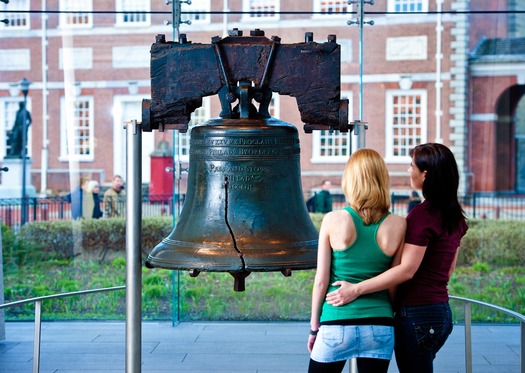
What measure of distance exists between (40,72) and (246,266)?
6527 mm

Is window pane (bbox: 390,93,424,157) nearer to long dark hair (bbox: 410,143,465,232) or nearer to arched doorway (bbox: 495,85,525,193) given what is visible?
arched doorway (bbox: 495,85,525,193)

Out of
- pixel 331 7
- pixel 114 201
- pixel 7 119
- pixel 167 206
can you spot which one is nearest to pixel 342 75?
pixel 331 7

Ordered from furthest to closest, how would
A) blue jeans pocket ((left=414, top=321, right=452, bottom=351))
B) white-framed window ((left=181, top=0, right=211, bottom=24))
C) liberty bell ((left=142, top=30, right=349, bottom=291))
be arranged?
white-framed window ((left=181, top=0, right=211, bottom=24)), liberty bell ((left=142, top=30, right=349, bottom=291)), blue jeans pocket ((left=414, top=321, right=452, bottom=351))

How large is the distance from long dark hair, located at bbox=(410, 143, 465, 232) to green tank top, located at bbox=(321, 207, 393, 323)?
22 centimetres

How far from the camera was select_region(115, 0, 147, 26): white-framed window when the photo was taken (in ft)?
31.2

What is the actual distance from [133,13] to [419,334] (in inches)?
266

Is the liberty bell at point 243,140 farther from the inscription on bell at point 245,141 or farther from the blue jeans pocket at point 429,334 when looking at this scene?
the blue jeans pocket at point 429,334

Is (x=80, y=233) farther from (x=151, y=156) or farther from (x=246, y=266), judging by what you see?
(x=246, y=266)

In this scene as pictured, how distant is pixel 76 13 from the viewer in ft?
31.4

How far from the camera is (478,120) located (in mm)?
9508

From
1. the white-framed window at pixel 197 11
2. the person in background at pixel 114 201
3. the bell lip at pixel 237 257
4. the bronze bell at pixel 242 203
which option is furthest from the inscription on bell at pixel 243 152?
the person in background at pixel 114 201

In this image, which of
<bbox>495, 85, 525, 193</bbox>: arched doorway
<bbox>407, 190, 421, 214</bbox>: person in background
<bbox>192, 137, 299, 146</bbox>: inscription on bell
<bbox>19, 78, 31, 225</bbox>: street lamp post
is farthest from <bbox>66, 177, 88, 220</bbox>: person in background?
<bbox>192, 137, 299, 146</bbox>: inscription on bell

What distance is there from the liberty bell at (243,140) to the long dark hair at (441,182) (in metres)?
0.44

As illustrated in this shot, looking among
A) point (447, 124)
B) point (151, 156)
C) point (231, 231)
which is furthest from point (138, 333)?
point (447, 124)
